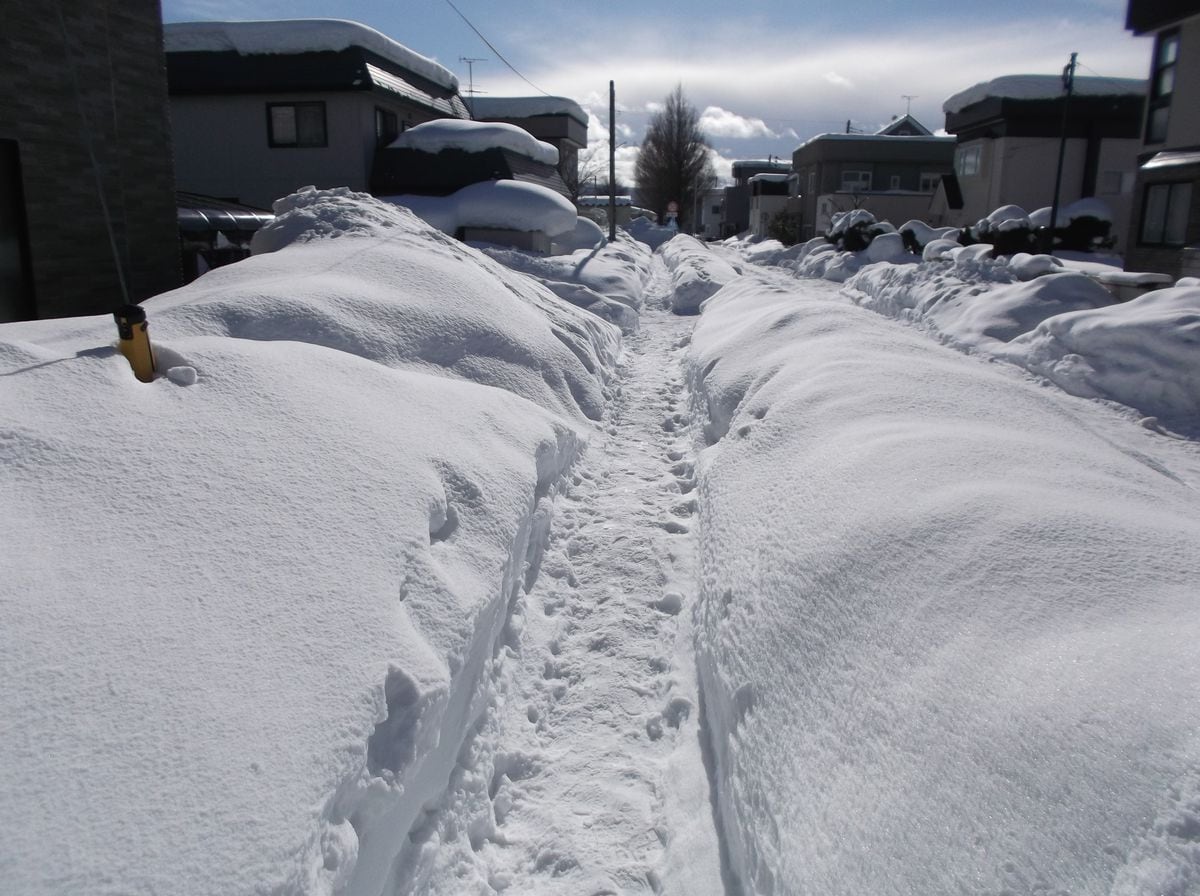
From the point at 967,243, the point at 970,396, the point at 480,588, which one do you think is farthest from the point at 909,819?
the point at 967,243

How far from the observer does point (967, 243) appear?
848 inches

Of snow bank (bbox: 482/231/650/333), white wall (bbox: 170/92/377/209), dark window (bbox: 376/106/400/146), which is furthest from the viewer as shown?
dark window (bbox: 376/106/400/146)

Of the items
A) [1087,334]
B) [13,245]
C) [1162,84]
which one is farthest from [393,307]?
[1162,84]

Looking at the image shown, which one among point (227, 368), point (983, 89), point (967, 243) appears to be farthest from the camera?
point (983, 89)

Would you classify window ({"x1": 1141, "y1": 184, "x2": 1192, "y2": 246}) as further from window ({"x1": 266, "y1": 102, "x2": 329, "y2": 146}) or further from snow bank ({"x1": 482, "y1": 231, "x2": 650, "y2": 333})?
window ({"x1": 266, "y1": 102, "x2": 329, "y2": 146})

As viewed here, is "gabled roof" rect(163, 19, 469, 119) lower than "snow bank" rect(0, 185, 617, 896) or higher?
higher

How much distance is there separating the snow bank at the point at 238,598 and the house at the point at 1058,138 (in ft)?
96.9

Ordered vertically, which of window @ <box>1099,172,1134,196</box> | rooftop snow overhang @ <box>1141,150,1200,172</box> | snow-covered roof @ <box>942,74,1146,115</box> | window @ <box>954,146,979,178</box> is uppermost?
snow-covered roof @ <box>942,74,1146,115</box>

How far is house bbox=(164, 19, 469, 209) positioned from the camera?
725 inches

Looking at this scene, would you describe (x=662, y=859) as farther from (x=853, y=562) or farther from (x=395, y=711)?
(x=853, y=562)

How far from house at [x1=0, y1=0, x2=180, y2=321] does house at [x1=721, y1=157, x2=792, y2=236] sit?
58935 millimetres

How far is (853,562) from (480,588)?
5.18 ft

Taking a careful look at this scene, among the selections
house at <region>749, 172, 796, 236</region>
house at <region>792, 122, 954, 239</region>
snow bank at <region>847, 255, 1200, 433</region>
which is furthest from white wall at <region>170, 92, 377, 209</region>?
house at <region>749, 172, 796, 236</region>

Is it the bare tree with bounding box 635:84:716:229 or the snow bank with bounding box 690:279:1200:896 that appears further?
the bare tree with bounding box 635:84:716:229
